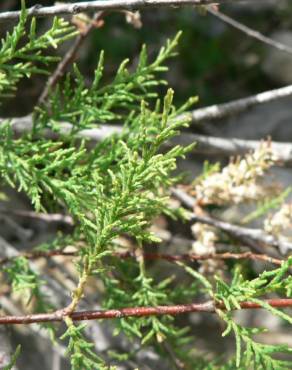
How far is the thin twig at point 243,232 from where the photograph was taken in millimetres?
1848

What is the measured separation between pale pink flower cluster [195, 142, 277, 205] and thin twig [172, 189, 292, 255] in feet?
0.30

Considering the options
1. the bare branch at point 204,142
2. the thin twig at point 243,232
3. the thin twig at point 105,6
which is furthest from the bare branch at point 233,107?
the thin twig at point 105,6

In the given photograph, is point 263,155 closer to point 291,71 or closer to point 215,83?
point 215,83

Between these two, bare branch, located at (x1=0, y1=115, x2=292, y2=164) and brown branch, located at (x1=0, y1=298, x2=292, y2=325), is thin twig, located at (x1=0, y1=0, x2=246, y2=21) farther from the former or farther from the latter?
brown branch, located at (x1=0, y1=298, x2=292, y2=325)

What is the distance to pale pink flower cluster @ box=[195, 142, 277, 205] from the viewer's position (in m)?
1.83

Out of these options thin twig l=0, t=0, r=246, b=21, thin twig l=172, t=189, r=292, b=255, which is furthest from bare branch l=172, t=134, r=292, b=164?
thin twig l=0, t=0, r=246, b=21

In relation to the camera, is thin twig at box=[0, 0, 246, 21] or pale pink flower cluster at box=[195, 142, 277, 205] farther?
pale pink flower cluster at box=[195, 142, 277, 205]

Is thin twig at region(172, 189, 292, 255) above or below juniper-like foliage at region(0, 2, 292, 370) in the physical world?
below

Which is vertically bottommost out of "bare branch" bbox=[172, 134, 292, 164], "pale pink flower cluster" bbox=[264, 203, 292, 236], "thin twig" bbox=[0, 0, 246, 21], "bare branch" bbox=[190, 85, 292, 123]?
"bare branch" bbox=[172, 134, 292, 164]

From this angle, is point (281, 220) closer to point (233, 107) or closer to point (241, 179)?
point (241, 179)

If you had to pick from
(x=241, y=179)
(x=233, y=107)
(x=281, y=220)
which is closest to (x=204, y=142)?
(x=233, y=107)

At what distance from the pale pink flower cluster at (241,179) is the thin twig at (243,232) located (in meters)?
0.09

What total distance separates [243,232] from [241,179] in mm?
190

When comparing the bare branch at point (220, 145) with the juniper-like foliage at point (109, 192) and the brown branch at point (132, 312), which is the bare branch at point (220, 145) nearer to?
the juniper-like foliage at point (109, 192)
